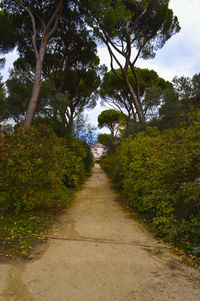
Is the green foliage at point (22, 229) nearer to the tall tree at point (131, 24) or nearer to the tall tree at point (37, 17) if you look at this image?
the tall tree at point (37, 17)

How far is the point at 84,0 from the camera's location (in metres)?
13.6

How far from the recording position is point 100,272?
3.05 metres

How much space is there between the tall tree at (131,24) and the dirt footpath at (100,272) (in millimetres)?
11331

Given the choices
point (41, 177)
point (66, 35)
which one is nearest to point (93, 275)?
point (41, 177)

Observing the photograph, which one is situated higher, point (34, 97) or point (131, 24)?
point (131, 24)

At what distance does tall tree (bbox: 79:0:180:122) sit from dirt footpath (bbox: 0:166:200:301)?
11.3m

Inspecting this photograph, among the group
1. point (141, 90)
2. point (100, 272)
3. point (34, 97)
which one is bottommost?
point (100, 272)

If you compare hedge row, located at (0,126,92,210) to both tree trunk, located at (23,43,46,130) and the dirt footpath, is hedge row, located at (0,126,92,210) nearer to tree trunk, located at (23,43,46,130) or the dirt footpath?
the dirt footpath

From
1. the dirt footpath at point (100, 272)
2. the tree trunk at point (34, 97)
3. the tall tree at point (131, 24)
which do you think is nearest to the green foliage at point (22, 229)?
the dirt footpath at point (100, 272)

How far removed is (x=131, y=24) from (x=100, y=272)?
15.5 metres

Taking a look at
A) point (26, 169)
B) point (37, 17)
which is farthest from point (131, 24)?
point (26, 169)

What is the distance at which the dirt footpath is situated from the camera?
8.24ft

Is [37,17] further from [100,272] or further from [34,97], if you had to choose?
[100,272]

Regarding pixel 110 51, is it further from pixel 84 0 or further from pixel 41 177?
pixel 41 177
